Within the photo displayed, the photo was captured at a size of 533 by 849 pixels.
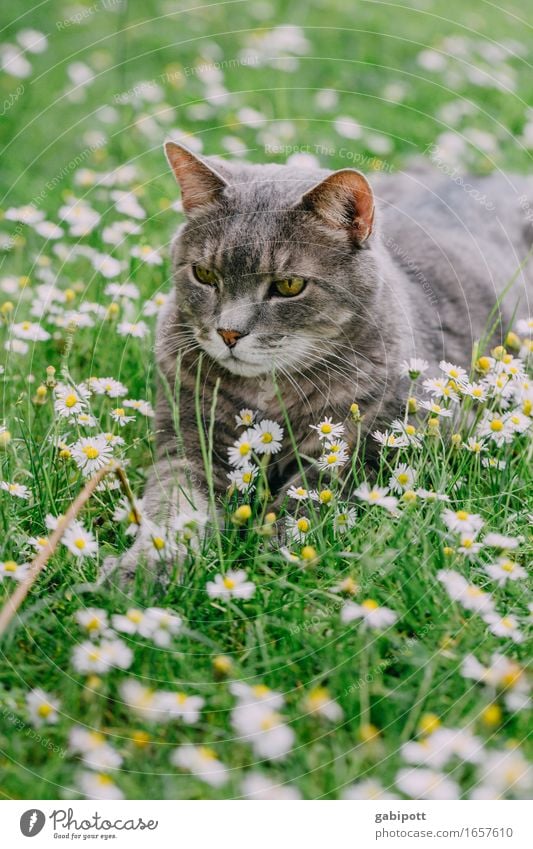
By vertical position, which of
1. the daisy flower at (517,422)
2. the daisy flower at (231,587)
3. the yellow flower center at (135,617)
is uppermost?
the daisy flower at (517,422)

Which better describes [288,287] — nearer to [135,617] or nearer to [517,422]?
[517,422]

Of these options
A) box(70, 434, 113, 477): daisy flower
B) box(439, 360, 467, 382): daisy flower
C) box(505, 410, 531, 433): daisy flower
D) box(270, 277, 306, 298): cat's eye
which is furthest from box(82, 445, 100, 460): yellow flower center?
box(505, 410, 531, 433): daisy flower

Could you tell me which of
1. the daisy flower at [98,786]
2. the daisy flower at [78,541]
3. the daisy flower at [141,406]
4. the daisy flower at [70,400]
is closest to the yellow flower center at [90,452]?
the daisy flower at [70,400]

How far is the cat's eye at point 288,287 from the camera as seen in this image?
104 inches

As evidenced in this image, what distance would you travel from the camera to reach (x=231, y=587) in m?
2.27

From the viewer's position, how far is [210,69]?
474 cm

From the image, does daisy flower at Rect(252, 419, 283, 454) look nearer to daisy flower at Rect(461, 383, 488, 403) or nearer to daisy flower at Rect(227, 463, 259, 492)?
daisy flower at Rect(227, 463, 259, 492)

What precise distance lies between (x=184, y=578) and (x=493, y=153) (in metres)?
3.17

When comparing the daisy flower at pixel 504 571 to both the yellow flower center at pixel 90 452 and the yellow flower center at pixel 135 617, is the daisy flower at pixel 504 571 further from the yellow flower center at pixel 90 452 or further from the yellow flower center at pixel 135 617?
the yellow flower center at pixel 90 452

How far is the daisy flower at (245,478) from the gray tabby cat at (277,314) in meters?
0.12

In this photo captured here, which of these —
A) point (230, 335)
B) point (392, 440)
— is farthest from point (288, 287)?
point (392, 440)

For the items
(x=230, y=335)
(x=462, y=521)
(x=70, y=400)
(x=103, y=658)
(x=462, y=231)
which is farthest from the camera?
(x=462, y=231)

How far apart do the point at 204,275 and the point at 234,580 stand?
0.98 m

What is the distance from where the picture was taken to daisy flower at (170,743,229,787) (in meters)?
1.98
